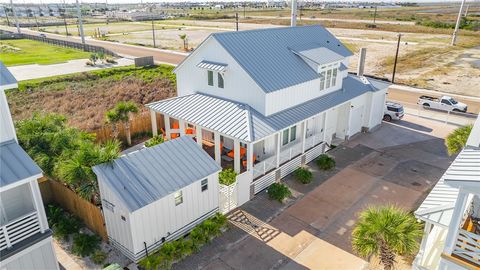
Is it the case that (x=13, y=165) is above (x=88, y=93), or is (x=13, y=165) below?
above

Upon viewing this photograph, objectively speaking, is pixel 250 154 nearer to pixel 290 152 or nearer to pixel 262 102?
pixel 262 102

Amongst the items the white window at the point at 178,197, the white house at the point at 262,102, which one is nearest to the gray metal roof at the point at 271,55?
the white house at the point at 262,102

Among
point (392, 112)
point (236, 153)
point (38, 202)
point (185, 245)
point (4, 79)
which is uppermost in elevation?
point (4, 79)

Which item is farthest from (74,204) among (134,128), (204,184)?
(134,128)

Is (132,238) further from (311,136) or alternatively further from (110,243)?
(311,136)

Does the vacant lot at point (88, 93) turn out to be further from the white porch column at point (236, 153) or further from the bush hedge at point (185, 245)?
the bush hedge at point (185, 245)
